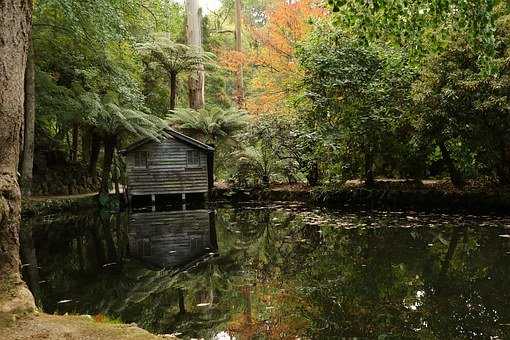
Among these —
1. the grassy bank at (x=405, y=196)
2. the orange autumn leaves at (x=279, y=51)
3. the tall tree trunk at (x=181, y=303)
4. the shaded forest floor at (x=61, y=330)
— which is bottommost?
the tall tree trunk at (x=181, y=303)

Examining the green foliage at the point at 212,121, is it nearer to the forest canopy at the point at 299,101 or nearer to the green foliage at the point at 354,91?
the forest canopy at the point at 299,101

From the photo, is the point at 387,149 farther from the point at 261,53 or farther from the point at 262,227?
the point at 261,53

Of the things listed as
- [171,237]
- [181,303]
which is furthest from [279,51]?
[181,303]

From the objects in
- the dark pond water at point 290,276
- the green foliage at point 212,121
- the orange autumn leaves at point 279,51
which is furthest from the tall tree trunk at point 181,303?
the orange autumn leaves at point 279,51

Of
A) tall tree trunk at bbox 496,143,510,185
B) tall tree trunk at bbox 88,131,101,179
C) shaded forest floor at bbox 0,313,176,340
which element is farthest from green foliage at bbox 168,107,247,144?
shaded forest floor at bbox 0,313,176,340

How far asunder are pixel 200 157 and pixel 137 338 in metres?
17.4

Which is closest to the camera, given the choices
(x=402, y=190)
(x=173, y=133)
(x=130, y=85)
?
(x=402, y=190)

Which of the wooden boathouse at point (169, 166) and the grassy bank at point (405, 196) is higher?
the wooden boathouse at point (169, 166)

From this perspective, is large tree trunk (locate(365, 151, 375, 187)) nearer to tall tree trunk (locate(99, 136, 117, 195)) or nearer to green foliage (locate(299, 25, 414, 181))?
green foliage (locate(299, 25, 414, 181))

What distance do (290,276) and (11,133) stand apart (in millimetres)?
4168

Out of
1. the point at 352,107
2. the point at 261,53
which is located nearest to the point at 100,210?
the point at 352,107

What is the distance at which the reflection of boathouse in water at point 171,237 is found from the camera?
8.34 m

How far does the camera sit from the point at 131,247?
946 centimetres

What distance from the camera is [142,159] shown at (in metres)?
19.7
